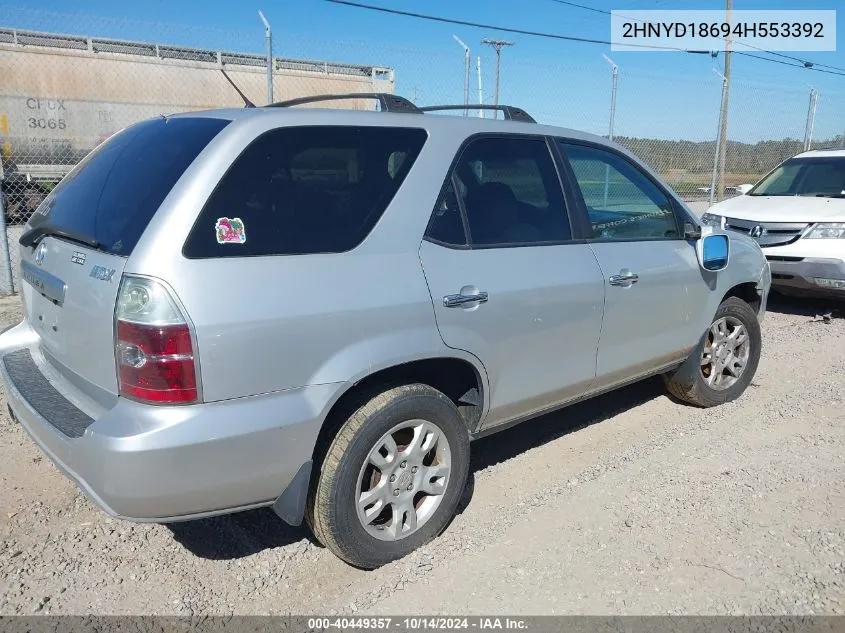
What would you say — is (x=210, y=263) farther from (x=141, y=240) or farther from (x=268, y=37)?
(x=268, y=37)

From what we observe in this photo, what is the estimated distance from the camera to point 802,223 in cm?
731

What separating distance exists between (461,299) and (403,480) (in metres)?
0.79

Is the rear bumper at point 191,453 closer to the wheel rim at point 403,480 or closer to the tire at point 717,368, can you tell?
the wheel rim at point 403,480

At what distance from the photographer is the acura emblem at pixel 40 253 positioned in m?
2.85

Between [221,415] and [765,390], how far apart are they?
14.0 feet

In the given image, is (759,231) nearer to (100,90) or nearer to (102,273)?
(102,273)

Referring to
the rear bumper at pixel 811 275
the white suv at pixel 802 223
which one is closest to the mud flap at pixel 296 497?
the white suv at pixel 802 223

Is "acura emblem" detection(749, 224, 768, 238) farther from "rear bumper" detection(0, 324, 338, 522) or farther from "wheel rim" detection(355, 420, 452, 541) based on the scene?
"rear bumper" detection(0, 324, 338, 522)

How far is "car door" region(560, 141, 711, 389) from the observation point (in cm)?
368

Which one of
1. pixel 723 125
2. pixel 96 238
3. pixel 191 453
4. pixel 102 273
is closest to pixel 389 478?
pixel 191 453

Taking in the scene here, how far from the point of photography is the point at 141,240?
2316 mm

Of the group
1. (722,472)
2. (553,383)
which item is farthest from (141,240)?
(722,472)

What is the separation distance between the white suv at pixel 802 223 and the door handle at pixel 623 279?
324 centimetres

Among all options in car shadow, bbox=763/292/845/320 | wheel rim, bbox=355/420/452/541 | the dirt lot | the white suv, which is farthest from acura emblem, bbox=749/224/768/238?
wheel rim, bbox=355/420/452/541
